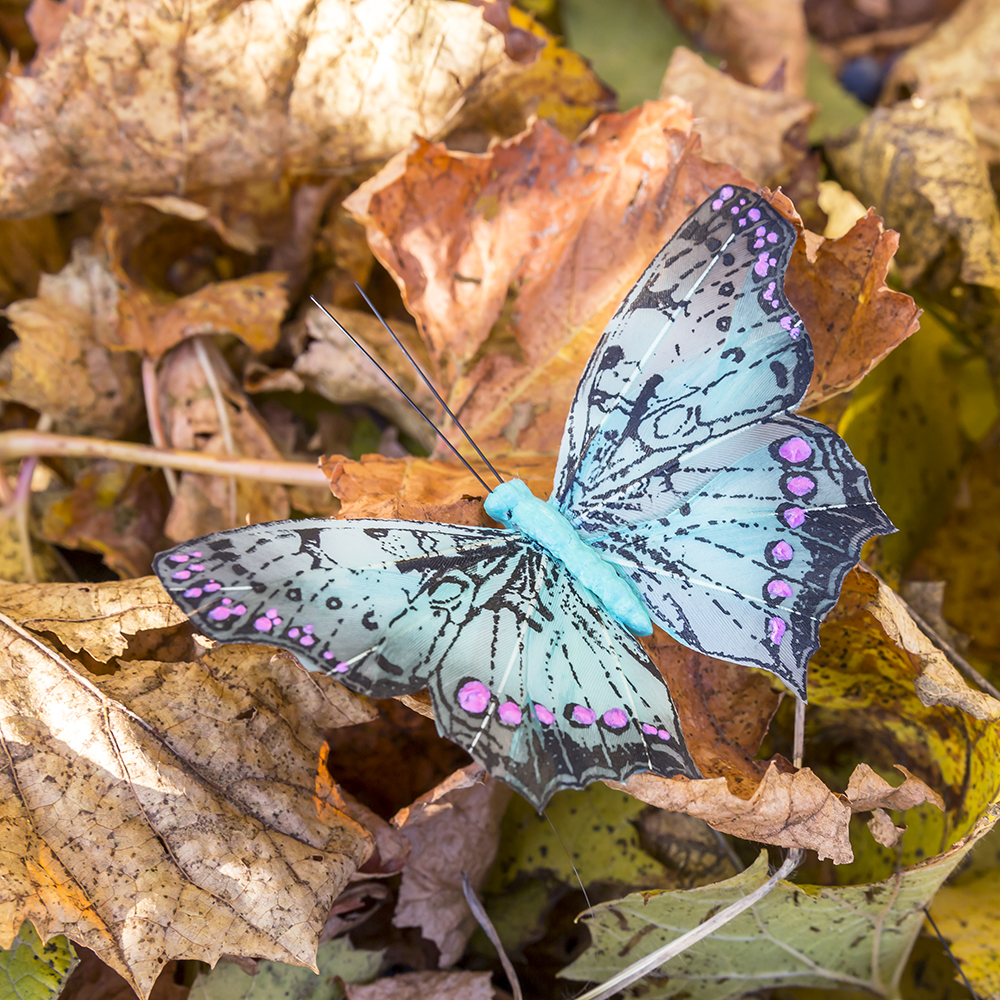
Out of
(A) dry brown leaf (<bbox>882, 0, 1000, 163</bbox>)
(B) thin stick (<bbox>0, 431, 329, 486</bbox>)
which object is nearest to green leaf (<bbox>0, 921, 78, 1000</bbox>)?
(B) thin stick (<bbox>0, 431, 329, 486</bbox>)

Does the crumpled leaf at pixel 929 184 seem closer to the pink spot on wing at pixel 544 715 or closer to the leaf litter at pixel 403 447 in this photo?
the leaf litter at pixel 403 447

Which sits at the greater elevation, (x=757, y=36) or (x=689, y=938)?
(x=757, y=36)

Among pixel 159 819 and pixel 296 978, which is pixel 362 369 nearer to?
pixel 159 819

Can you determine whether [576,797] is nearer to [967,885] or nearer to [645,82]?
[967,885]

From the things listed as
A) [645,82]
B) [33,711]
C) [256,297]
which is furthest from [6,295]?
[645,82]

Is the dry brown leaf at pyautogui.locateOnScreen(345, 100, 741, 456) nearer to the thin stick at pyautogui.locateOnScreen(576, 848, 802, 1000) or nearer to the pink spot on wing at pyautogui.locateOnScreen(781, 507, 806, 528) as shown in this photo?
the pink spot on wing at pyautogui.locateOnScreen(781, 507, 806, 528)

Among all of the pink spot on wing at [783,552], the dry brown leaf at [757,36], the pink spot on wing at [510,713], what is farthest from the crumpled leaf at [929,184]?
the pink spot on wing at [510,713]

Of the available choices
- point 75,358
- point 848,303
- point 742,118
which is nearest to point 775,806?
point 848,303
